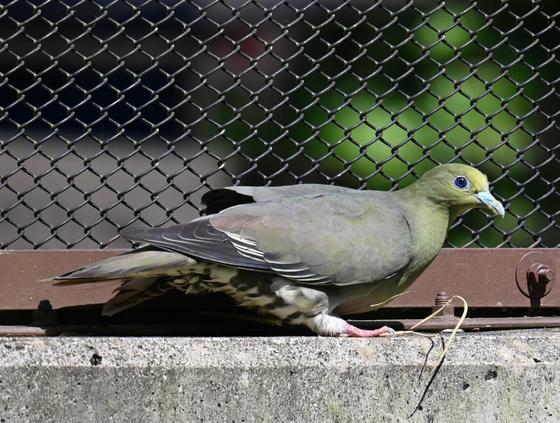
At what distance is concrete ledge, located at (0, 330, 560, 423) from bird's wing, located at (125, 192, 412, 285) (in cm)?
26

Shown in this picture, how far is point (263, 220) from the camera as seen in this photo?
3.88 meters

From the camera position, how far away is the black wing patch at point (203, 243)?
3.76 meters

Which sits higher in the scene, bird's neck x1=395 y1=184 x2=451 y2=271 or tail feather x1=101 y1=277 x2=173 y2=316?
bird's neck x1=395 y1=184 x2=451 y2=271

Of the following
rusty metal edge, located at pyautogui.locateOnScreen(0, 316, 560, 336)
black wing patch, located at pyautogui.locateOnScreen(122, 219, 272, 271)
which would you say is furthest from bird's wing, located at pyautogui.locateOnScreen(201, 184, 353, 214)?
rusty metal edge, located at pyautogui.locateOnScreen(0, 316, 560, 336)

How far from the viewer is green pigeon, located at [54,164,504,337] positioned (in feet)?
12.4

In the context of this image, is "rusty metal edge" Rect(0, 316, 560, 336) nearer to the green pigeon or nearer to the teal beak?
the green pigeon

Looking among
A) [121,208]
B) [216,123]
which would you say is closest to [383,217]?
[216,123]

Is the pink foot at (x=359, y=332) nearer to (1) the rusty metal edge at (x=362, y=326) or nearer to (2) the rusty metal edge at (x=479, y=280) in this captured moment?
(1) the rusty metal edge at (x=362, y=326)

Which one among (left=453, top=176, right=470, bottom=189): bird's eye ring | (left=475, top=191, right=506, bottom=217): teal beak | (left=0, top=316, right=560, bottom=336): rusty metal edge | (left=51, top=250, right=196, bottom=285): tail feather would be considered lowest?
(left=0, top=316, right=560, bottom=336): rusty metal edge

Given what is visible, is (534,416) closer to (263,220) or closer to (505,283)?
(505,283)

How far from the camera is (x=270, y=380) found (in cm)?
359

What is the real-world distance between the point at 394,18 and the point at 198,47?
31.7 inches

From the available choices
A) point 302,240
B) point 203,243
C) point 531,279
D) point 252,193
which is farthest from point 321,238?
point 531,279

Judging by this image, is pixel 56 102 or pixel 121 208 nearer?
pixel 56 102
